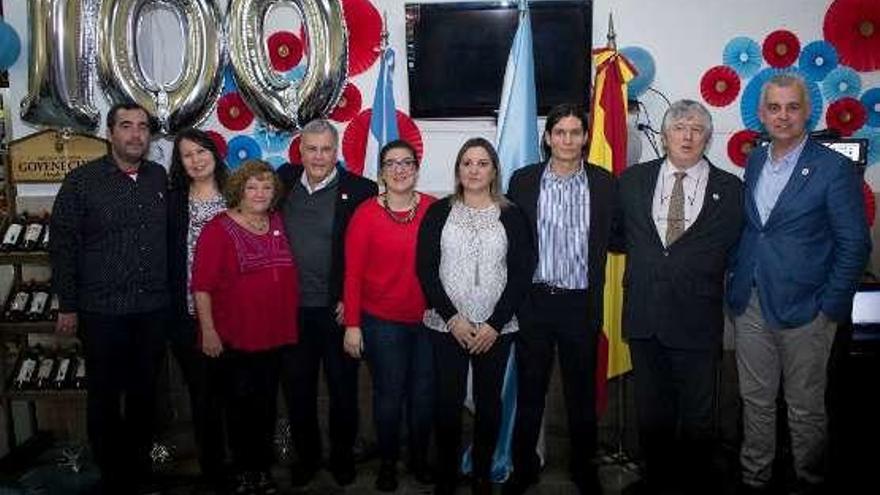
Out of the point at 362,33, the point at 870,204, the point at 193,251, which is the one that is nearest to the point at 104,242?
the point at 193,251

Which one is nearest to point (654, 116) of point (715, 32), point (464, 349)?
point (715, 32)

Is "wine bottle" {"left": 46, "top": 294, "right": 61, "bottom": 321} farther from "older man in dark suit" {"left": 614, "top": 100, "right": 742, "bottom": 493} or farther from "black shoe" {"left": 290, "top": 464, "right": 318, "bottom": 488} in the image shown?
"older man in dark suit" {"left": 614, "top": 100, "right": 742, "bottom": 493}

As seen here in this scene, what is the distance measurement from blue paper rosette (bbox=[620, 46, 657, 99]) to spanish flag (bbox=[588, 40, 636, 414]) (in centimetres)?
24

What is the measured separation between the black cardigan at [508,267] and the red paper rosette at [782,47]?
190cm

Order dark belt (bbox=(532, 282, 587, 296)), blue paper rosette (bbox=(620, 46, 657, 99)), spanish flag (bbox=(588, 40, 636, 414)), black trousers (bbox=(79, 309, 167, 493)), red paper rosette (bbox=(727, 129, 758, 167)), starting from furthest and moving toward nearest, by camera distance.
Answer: red paper rosette (bbox=(727, 129, 758, 167)) < blue paper rosette (bbox=(620, 46, 657, 99)) < spanish flag (bbox=(588, 40, 636, 414)) < black trousers (bbox=(79, 309, 167, 493)) < dark belt (bbox=(532, 282, 587, 296))

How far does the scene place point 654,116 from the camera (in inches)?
149

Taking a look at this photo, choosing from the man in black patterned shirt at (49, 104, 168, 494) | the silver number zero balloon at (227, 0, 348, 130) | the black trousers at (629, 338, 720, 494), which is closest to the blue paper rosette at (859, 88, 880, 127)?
the black trousers at (629, 338, 720, 494)

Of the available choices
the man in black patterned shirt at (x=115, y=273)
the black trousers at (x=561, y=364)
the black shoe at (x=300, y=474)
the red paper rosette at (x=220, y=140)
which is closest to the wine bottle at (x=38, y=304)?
the man in black patterned shirt at (x=115, y=273)

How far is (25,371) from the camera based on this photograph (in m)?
3.56

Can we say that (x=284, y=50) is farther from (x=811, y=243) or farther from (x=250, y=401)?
(x=811, y=243)

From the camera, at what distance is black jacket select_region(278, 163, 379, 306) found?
2.92m

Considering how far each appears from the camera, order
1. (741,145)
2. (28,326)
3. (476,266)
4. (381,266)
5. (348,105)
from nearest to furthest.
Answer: (476,266), (381,266), (28,326), (741,145), (348,105)

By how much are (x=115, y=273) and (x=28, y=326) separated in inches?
37.9

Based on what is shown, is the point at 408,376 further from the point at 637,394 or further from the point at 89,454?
the point at 89,454
